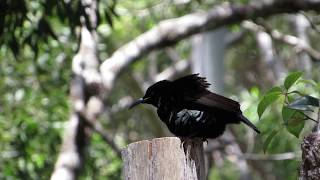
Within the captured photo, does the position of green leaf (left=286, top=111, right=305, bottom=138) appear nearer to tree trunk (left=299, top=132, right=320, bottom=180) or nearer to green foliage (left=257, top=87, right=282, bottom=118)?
green foliage (left=257, top=87, right=282, bottom=118)

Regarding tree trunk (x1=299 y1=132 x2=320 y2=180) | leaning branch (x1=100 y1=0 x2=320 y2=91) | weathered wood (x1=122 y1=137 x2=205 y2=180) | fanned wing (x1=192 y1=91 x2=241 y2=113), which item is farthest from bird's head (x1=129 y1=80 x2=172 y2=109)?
leaning branch (x1=100 y1=0 x2=320 y2=91)

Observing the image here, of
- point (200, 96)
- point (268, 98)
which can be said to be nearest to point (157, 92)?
point (200, 96)

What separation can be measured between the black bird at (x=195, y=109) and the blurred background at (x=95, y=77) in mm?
328

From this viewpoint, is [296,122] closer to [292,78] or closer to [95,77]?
[292,78]

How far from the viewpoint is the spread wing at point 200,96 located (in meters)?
4.85

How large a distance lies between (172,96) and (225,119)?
1.27ft

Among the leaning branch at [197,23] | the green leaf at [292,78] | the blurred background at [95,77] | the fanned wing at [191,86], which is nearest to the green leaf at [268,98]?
the green leaf at [292,78]

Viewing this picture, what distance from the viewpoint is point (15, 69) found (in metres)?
10.0

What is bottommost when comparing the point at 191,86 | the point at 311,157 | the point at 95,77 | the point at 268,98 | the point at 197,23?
the point at 311,157

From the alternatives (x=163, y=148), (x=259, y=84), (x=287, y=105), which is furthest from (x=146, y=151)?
(x=259, y=84)

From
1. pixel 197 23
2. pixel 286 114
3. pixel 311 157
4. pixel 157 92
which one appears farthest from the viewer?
pixel 197 23

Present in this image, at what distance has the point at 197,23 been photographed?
9.44 meters

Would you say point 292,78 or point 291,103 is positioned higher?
point 292,78

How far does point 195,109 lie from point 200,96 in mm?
120
